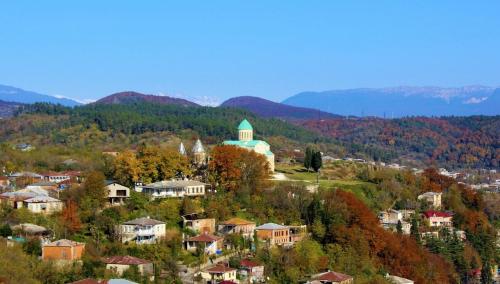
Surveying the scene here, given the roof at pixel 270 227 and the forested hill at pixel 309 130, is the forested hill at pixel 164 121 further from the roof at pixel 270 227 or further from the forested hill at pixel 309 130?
the roof at pixel 270 227

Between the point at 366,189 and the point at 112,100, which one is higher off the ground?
the point at 112,100

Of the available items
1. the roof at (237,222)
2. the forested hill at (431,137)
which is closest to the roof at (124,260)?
the roof at (237,222)

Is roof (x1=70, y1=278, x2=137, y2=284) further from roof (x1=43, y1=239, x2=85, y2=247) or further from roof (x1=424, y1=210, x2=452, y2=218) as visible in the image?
roof (x1=424, y1=210, x2=452, y2=218)

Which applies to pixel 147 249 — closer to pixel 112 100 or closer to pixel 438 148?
pixel 438 148

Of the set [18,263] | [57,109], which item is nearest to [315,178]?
[18,263]

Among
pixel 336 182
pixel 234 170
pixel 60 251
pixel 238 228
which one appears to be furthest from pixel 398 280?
pixel 60 251

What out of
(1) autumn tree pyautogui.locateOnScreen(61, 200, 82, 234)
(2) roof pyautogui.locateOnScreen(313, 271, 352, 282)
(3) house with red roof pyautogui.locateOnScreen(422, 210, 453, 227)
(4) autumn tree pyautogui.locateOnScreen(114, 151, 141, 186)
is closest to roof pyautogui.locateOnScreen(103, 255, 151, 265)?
(1) autumn tree pyautogui.locateOnScreen(61, 200, 82, 234)

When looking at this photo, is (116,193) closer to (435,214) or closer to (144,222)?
(144,222)
